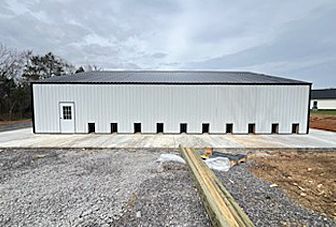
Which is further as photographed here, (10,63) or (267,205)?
(10,63)

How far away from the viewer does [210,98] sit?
379 inches

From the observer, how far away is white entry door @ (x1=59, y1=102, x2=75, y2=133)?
9.62 metres

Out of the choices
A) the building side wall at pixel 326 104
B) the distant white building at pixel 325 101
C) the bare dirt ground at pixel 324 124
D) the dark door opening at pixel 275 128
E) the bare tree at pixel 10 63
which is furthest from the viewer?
the distant white building at pixel 325 101

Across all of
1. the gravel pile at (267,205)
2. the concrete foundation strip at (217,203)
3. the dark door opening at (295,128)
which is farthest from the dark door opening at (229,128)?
the concrete foundation strip at (217,203)

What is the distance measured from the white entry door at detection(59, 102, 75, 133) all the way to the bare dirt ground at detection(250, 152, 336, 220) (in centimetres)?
754

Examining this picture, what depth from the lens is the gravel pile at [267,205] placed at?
263cm

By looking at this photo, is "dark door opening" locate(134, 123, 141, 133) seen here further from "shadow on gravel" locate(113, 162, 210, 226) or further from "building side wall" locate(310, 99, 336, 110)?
"building side wall" locate(310, 99, 336, 110)

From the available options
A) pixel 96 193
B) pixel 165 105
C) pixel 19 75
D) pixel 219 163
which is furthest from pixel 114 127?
pixel 19 75

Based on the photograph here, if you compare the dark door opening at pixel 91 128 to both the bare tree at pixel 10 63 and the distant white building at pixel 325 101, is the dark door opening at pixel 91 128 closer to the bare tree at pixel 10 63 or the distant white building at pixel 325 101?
the bare tree at pixel 10 63

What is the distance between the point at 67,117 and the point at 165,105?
4330mm

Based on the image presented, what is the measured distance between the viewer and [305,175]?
14.5 feet

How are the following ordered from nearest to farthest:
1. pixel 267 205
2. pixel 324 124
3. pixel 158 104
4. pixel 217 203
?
pixel 217 203
pixel 267 205
pixel 158 104
pixel 324 124

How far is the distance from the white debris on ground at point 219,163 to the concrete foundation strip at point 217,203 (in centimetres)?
58

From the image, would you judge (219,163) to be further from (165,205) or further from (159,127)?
(159,127)
